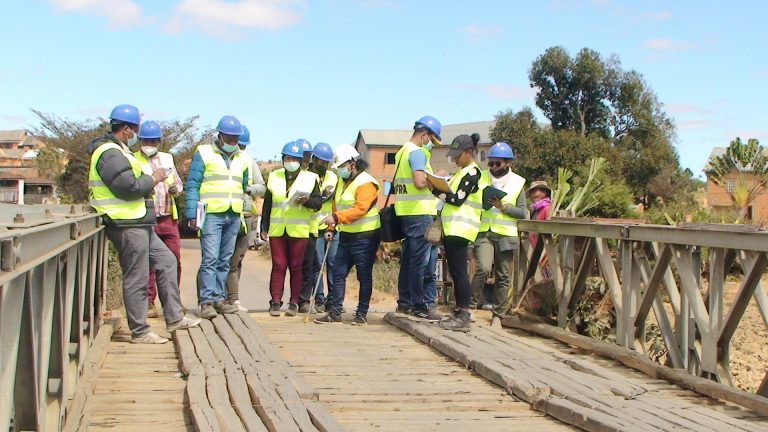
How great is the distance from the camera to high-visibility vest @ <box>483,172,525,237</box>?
9.56 m

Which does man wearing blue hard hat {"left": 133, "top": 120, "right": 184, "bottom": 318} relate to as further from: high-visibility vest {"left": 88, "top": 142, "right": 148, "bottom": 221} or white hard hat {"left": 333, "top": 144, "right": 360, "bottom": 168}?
white hard hat {"left": 333, "top": 144, "right": 360, "bottom": 168}

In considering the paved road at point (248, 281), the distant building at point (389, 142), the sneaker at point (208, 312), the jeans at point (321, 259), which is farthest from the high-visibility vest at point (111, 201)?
the distant building at point (389, 142)

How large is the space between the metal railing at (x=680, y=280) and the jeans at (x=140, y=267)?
11.5 feet

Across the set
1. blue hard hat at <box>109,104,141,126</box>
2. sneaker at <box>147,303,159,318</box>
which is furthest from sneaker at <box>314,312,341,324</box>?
blue hard hat at <box>109,104,141,126</box>

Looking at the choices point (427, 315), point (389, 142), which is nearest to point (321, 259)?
point (427, 315)

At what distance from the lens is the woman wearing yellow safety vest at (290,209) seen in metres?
9.23

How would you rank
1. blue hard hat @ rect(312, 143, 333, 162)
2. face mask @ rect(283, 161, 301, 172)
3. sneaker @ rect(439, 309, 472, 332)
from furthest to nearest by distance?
face mask @ rect(283, 161, 301, 172)
blue hard hat @ rect(312, 143, 333, 162)
sneaker @ rect(439, 309, 472, 332)

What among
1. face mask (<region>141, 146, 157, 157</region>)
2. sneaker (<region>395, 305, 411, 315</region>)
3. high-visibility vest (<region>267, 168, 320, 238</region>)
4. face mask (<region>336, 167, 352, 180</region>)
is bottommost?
sneaker (<region>395, 305, 411, 315</region>)

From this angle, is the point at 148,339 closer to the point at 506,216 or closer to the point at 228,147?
the point at 228,147

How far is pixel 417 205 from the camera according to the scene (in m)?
8.67

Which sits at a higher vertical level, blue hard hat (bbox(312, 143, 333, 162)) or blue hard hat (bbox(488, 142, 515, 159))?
blue hard hat (bbox(488, 142, 515, 159))

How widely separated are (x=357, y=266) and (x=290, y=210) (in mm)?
944

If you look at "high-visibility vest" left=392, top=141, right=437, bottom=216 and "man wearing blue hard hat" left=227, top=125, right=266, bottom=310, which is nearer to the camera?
"high-visibility vest" left=392, top=141, right=437, bottom=216

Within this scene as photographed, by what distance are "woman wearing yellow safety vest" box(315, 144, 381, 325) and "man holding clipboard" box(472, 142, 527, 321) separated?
52.8 inches
